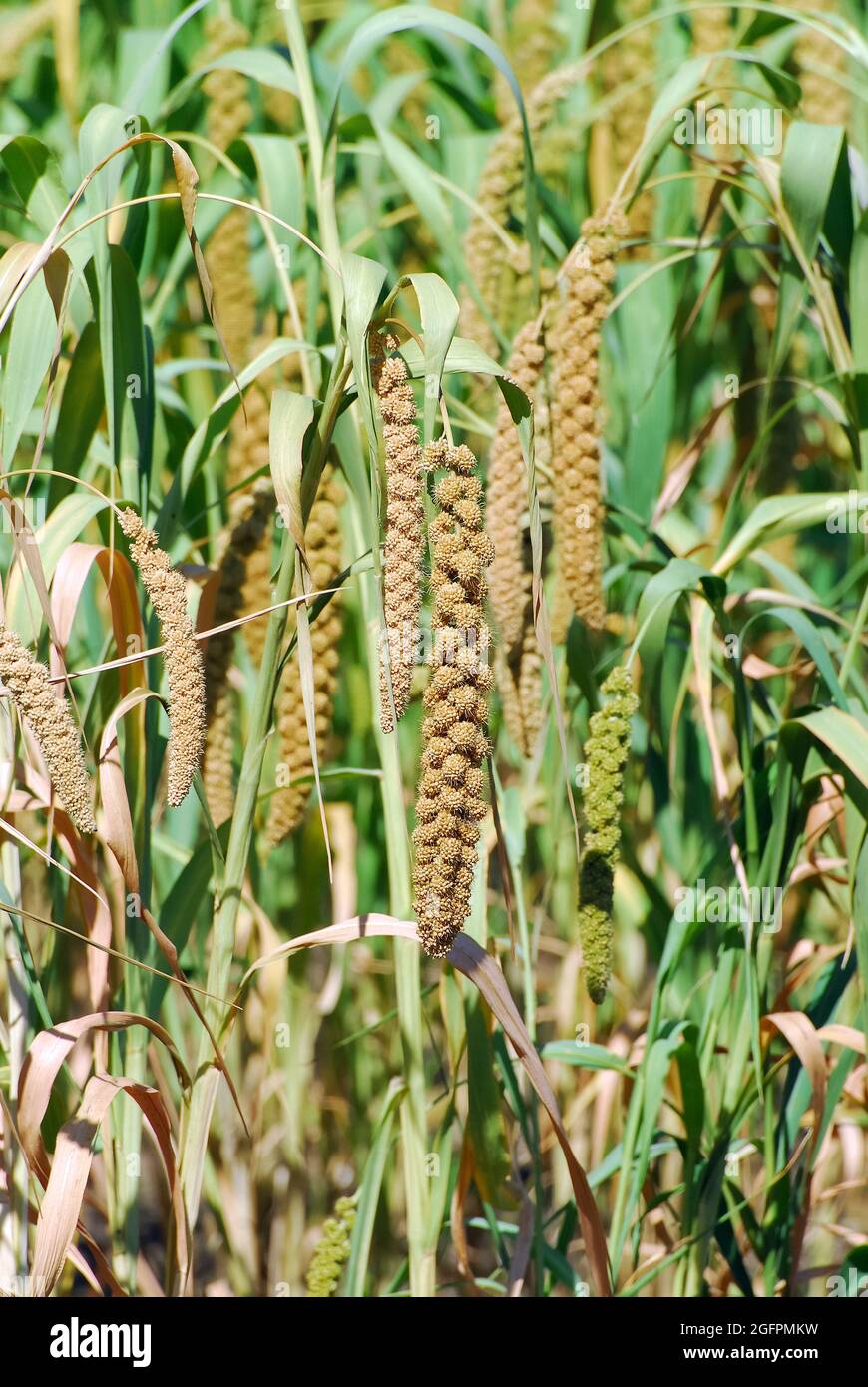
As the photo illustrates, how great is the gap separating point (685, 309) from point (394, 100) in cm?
46

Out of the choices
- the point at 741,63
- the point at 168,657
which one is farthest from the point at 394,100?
the point at 168,657

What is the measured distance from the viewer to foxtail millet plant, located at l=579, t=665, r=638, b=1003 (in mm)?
1035

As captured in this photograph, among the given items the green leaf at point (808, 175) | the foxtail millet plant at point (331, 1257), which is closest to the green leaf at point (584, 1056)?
the foxtail millet plant at point (331, 1257)

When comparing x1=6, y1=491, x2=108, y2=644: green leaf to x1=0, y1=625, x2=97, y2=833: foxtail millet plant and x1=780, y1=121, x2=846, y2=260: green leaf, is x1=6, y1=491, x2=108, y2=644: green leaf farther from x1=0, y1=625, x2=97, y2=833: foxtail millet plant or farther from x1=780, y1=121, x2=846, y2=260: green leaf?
x1=780, y1=121, x2=846, y2=260: green leaf

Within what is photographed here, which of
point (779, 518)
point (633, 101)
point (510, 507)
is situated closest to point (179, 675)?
point (510, 507)

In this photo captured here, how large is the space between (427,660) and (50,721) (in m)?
0.25

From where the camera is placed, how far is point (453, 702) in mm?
802

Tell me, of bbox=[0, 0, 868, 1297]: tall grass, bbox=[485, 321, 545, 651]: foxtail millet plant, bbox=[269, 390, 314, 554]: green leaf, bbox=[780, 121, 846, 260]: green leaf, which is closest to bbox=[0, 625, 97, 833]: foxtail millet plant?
bbox=[0, 0, 868, 1297]: tall grass

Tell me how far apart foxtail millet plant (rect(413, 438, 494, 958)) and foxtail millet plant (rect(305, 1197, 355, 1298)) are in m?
0.46

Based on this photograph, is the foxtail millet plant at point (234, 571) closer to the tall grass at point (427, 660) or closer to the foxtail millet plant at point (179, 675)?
the tall grass at point (427, 660)

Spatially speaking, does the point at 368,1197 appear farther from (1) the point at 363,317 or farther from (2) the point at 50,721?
(1) the point at 363,317

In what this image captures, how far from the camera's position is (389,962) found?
182 centimetres
